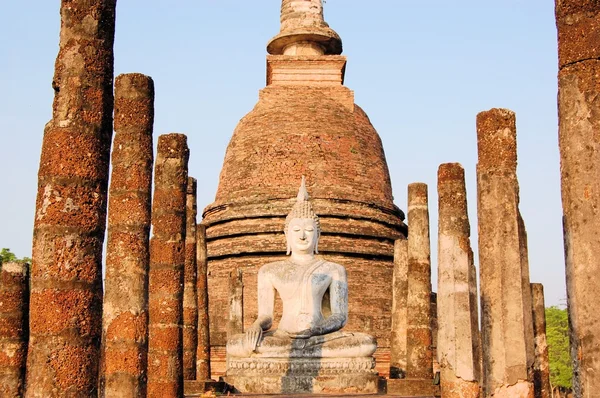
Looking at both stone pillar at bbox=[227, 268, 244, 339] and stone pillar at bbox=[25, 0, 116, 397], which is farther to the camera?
stone pillar at bbox=[227, 268, 244, 339]

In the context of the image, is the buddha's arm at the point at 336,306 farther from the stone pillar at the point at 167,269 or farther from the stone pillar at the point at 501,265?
the stone pillar at the point at 501,265

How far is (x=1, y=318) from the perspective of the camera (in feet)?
30.7

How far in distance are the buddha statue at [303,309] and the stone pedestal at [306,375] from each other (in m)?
0.09

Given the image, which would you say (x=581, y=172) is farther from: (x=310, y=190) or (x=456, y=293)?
(x=310, y=190)

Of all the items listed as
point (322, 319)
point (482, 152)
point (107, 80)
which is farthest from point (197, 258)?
point (107, 80)

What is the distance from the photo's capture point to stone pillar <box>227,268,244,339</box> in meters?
16.7

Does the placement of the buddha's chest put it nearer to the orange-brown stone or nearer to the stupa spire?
the orange-brown stone

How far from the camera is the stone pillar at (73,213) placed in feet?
20.8

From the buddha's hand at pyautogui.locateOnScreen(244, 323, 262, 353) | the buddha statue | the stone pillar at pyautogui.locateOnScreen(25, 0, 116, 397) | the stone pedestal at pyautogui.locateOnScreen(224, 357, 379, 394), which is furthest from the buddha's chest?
the stone pillar at pyautogui.locateOnScreen(25, 0, 116, 397)

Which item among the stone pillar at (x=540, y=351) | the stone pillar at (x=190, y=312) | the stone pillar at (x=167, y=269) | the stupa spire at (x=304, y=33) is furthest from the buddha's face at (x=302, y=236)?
the stupa spire at (x=304, y=33)

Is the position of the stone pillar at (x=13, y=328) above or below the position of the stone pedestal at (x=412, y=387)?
above

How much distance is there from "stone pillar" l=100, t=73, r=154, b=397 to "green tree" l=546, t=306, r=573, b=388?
19.0 m

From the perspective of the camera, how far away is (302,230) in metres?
13.3

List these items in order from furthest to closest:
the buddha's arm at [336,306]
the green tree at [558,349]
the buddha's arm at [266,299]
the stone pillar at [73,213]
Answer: the green tree at [558,349]
the buddha's arm at [266,299]
the buddha's arm at [336,306]
the stone pillar at [73,213]
